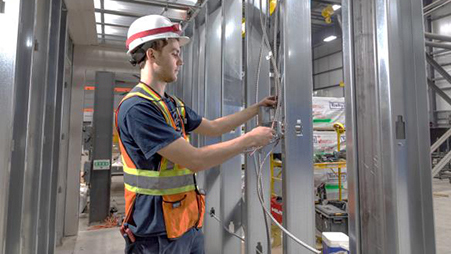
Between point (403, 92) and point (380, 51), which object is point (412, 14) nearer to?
point (380, 51)

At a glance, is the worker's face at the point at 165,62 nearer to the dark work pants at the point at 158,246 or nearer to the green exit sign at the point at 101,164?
the dark work pants at the point at 158,246

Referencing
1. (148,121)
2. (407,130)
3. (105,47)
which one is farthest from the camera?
(105,47)

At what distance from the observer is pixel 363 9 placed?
1009mm

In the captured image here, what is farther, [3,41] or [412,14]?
[3,41]

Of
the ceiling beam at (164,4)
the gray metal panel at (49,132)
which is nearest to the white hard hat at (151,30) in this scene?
the gray metal panel at (49,132)

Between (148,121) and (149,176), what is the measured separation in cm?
30

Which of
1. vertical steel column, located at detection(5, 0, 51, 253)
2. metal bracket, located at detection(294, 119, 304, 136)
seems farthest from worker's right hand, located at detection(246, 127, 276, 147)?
vertical steel column, located at detection(5, 0, 51, 253)

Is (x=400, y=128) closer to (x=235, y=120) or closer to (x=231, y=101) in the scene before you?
(x=235, y=120)

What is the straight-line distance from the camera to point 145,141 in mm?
1312

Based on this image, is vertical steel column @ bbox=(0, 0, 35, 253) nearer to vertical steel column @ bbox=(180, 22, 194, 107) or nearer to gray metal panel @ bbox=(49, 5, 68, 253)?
gray metal panel @ bbox=(49, 5, 68, 253)

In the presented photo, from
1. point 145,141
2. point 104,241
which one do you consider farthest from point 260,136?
point 104,241

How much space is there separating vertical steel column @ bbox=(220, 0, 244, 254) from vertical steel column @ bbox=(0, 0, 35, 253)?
1480mm

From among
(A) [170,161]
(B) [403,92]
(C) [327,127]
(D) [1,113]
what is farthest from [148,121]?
(C) [327,127]

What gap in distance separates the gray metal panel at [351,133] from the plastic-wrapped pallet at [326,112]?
14.8 ft
